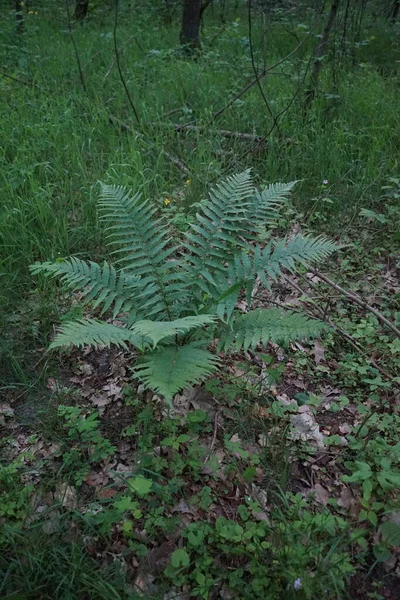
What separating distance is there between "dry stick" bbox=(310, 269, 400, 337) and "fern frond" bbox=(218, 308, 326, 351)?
0.95 meters

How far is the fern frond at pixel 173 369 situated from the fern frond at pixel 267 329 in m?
0.18

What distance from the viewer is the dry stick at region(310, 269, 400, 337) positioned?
309 cm

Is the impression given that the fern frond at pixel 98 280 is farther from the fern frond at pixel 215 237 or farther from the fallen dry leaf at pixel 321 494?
the fallen dry leaf at pixel 321 494

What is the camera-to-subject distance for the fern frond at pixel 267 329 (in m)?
2.31

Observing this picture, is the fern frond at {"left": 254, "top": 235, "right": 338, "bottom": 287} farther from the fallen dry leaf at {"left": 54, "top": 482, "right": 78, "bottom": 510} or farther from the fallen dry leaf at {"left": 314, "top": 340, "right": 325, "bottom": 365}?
the fallen dry leaf at {"left": 54, "top": 482, "right": 78, "bottom": 510}

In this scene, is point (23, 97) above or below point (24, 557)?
above

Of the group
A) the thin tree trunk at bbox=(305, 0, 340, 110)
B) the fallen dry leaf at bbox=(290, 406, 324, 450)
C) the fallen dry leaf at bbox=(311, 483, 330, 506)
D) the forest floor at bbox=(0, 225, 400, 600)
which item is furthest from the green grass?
the fallen dry leaf at bbox=(311, 483, 330, 506)

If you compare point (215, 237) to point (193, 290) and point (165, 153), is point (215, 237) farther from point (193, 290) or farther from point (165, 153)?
point (165, 153)

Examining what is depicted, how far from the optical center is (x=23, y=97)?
535 centimetres

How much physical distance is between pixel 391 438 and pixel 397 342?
78cm

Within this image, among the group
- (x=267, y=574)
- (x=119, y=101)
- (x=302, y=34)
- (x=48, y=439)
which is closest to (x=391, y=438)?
(x=267, y=574)

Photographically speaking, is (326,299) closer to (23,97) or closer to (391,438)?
(391,438)

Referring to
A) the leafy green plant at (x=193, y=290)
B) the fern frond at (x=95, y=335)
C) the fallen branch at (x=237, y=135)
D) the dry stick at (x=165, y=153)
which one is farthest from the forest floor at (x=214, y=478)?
the fallen branch at (x=237, y=135)

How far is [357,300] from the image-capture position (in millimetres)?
3293
